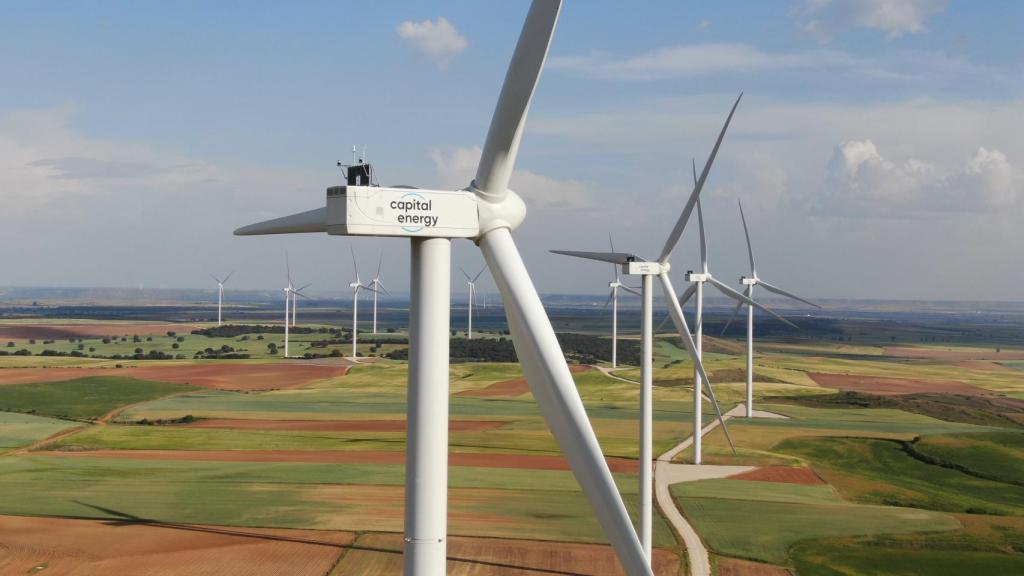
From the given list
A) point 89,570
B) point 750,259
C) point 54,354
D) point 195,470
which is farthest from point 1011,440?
point 54,354

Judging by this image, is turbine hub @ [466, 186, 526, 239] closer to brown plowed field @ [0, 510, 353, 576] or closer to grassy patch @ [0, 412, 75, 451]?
brown plowed field @ [0, 510, 353, 576]

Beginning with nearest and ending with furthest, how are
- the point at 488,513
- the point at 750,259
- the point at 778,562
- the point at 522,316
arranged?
the point at 522,316 < the point at 778,562 < the point at 488,513 < the point at 750,259

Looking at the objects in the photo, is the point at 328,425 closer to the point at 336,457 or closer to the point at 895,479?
the point at 336,457

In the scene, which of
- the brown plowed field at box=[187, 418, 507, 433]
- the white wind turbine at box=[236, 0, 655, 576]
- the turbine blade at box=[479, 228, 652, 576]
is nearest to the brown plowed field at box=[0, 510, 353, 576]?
the white wind turbine at box=[236, 0, 655, 576]

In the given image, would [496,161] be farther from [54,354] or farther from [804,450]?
[54,354]

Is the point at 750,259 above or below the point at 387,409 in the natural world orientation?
above

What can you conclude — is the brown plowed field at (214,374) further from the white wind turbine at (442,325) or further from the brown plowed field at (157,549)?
the white wind turbine at (442,325)

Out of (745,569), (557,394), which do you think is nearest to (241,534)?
(745,569)
